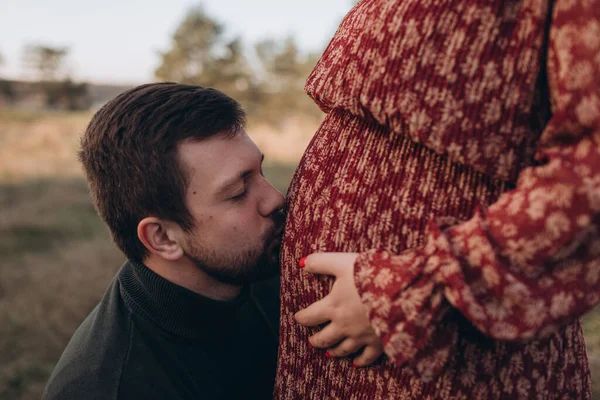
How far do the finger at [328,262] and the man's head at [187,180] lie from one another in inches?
18.3

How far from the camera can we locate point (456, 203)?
103 centimetres

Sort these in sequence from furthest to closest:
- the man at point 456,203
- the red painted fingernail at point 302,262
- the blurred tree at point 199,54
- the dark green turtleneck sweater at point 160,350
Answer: the blurred tree at point 199,54, the dark green turtleneck sweater at point 160,350, the red painted fingernail at point 302,262, the man at point 456,203

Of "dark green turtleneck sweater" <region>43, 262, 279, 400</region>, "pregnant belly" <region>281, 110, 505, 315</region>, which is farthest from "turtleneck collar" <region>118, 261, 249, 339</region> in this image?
"pregnant belly" <region>281, 110, 505, 315</region>

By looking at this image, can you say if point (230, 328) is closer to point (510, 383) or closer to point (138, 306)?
point (138, 306)

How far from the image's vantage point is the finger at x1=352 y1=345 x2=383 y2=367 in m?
1.10

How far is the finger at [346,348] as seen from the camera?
1.11 meters

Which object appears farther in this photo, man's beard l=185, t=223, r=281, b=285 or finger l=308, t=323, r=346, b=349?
man's beard l=185, t=223, r=281, b=285

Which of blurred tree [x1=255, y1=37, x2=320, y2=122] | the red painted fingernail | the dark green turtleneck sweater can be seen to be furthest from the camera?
blurred tree [x1=255, y1=37, x2=320, y2=122]

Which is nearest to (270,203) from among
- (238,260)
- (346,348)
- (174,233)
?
(238,260)

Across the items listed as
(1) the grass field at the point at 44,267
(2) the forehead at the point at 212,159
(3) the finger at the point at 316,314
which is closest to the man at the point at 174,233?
(2) the forehead at the point at 212,159

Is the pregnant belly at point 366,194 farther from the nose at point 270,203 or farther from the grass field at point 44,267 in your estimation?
the grass field at point 44,267

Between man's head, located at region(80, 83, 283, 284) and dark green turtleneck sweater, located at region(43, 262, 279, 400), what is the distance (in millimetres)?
153

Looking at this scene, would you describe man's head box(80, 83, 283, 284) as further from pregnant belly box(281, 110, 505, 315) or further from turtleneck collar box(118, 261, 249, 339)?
pregnant belly box(281, 110, 505, 315)

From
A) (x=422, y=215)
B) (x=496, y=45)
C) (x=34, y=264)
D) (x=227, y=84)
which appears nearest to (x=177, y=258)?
(x=422, y=215)
